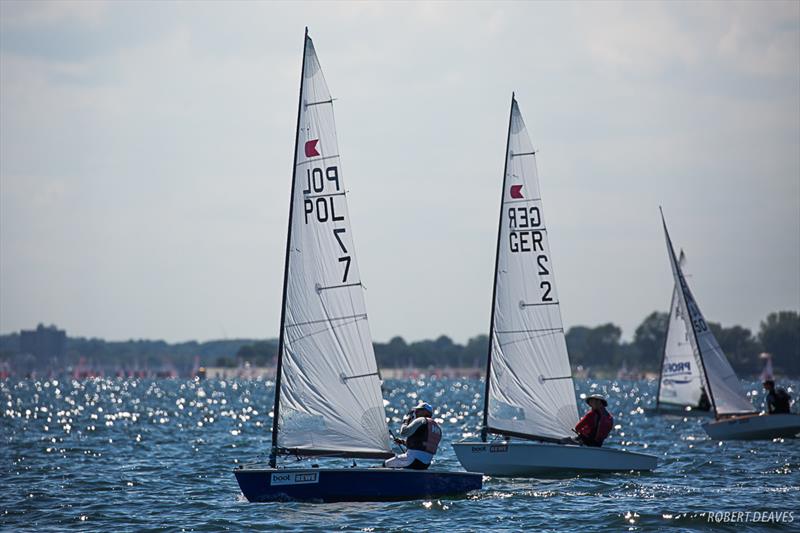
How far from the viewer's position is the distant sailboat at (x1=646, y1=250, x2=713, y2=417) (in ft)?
192

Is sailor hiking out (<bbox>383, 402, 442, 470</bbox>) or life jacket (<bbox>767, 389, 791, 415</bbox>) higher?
life jacket (<bbox>767, 389, 791, 415</bbox>)

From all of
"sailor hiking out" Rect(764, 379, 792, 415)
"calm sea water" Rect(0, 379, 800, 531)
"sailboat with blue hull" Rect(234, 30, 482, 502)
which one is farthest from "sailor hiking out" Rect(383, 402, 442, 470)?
"sailor hiking out" Rect(764, 379, 792, 415)

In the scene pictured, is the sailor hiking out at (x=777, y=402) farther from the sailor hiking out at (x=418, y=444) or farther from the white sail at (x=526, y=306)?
the sailor hiking out at (x=418, y=444)

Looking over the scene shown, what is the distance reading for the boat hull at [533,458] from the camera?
2838cm

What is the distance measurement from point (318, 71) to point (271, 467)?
7.34m

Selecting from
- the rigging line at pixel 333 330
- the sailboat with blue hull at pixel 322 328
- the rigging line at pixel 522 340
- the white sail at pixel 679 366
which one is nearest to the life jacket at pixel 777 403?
the rigging line at pixel 522 340

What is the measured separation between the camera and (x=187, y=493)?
26.8m

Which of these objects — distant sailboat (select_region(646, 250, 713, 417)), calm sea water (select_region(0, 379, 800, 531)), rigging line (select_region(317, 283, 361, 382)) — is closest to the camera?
calm sea water (select_region(0, 379, 800, 531))

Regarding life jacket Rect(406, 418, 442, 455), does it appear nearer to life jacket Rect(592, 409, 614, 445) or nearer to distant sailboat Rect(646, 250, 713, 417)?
life jacket Rect(592, 409, 614, 445)

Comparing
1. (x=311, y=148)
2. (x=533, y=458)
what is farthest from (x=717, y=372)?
(x=311, y=148)

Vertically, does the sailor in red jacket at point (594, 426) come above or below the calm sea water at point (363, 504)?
above

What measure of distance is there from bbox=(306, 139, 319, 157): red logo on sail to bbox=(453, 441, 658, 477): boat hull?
27.6ft

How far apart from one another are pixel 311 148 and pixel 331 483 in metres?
6.16

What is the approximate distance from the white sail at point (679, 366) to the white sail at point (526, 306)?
2959 cm
